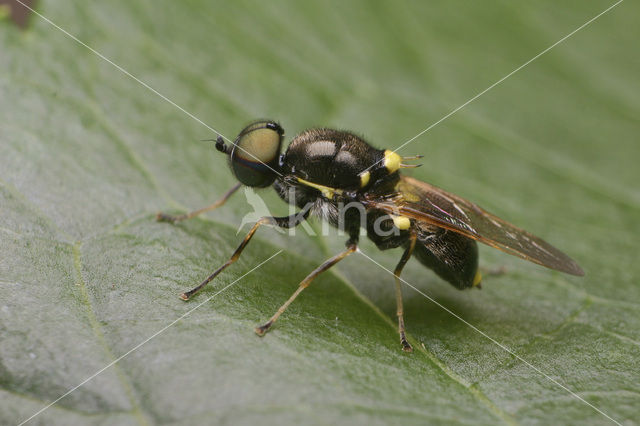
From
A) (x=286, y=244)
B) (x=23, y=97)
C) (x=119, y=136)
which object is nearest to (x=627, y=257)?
(x=286, y=244)

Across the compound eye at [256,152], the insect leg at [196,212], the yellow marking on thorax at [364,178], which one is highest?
the yellow marking on thorax at [364,178]

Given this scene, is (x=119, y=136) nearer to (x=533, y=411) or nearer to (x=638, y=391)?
(x=533, y=411)

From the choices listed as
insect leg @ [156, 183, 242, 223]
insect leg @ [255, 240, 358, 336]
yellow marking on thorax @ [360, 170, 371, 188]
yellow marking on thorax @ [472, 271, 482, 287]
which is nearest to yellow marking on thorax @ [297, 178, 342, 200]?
yellow marking on thorax @ [360, 170, 371, 188]

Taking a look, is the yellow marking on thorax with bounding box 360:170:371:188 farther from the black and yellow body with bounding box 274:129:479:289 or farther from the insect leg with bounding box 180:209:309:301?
the insect leg with bounding box 180:209:309:301

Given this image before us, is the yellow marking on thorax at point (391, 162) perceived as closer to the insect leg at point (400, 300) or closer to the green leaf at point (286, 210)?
the insect leg at point (400, 300)

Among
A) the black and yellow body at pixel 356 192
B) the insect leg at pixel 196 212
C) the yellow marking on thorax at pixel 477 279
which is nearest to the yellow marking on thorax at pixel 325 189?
the black and yellow body at pixel 356 192

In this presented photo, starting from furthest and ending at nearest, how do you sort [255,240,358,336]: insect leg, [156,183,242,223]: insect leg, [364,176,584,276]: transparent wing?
[156,183,242,223]: insect leg → [364,176,584,276]: transparent wing → [255,240,358,336]: insect leg

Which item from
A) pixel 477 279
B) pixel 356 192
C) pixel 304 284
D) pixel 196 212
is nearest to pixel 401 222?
pixel 356 192
